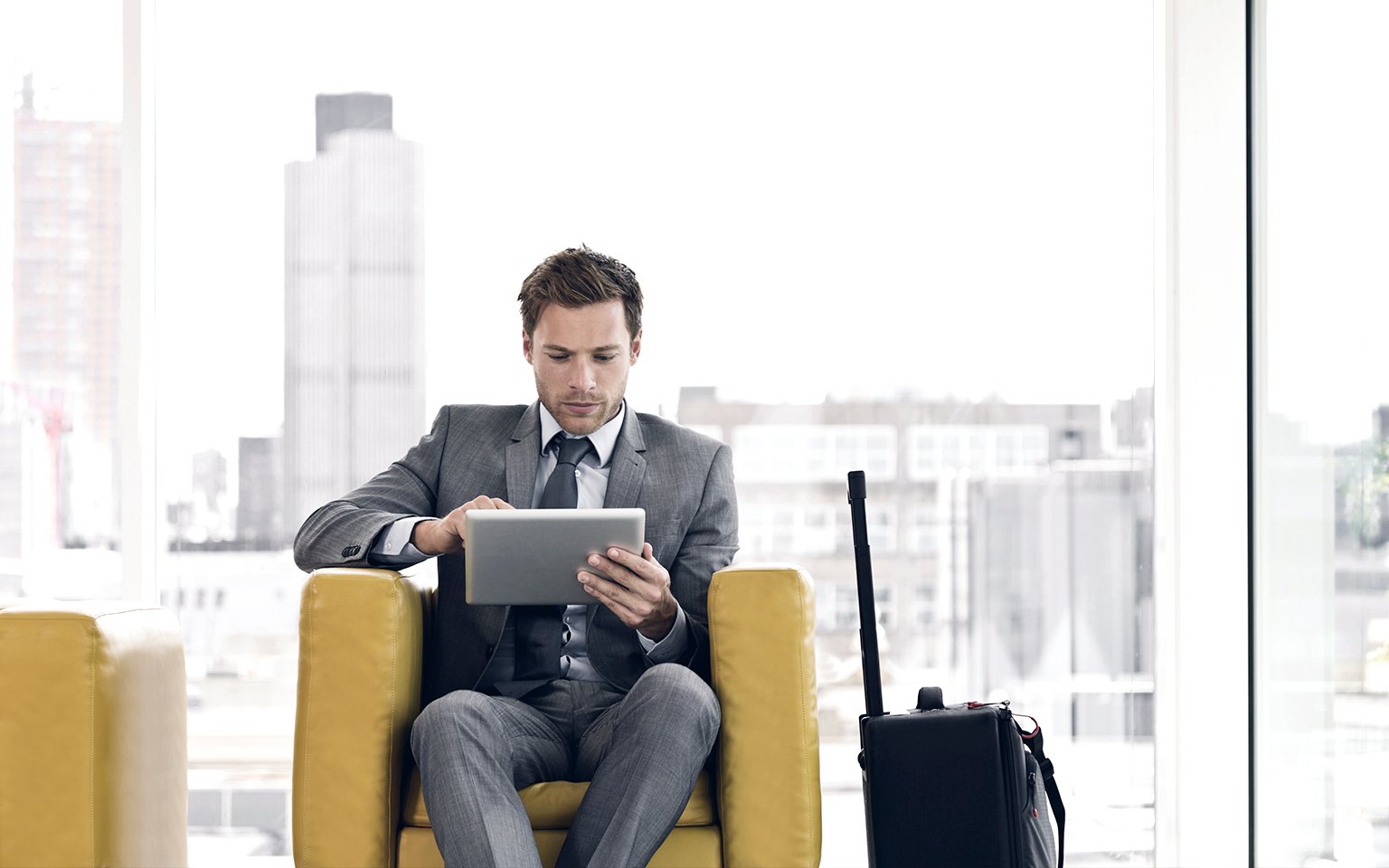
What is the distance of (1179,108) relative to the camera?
285 centimetres

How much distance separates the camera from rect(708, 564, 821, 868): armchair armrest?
1885 mm

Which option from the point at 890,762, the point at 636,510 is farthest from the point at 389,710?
the point at 890,762

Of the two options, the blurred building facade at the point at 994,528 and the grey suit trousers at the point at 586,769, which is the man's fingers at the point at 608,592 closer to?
the grey suit trousers at the point at 586,769

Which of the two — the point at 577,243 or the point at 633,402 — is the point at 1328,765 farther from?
the point at 577,243

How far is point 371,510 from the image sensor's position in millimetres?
2133

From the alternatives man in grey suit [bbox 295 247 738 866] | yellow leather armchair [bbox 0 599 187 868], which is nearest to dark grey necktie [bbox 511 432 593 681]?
man in grey suit [bbox 295 247 738 866]

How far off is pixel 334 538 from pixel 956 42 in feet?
6.39

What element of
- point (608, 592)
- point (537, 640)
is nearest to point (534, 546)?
point (608, 592)

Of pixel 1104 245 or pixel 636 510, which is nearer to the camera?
pixel 636 510

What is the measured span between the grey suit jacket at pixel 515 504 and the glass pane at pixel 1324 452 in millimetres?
1243

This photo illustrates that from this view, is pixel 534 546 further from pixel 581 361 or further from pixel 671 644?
pixel 581 361

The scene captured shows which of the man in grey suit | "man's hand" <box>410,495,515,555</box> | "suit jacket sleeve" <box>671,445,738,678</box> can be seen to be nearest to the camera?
the man in grey suit

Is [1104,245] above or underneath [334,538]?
above

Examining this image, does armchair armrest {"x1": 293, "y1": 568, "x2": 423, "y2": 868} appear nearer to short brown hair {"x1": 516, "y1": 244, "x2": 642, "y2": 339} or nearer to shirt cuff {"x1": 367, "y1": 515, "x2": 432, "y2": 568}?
shirt cuff {"x1": 367, "y1": 515, "x2": 432, "y2": 568}
